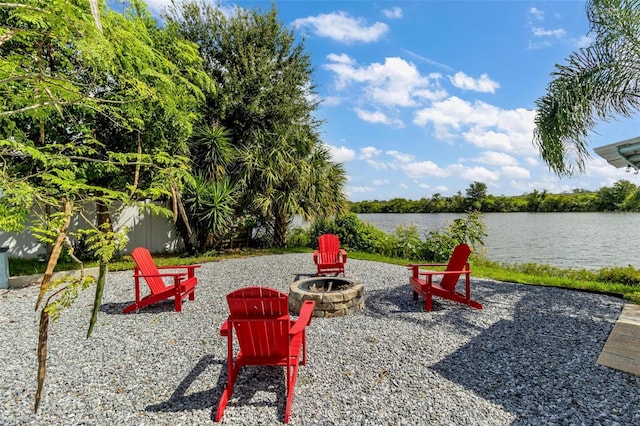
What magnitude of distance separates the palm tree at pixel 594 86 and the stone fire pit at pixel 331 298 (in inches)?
176

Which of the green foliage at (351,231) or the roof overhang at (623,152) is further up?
the roof overhang at (623,152)

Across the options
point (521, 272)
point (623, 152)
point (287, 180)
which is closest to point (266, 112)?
point (287, 180)

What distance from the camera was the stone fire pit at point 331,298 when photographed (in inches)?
178

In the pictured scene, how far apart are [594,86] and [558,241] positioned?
8850 millimetres

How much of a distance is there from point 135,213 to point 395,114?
852 cm

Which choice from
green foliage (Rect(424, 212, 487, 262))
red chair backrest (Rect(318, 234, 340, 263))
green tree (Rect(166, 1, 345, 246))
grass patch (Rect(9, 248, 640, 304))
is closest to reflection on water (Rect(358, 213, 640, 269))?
green foliage (Rect(424, 212, 487, 262))

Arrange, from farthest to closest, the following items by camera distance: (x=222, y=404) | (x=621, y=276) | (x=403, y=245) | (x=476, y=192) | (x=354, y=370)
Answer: (x=476, y=192)
(x=403, y=245)
(x=621, y=276)
(x=354, y=370)
(x=222, y=404)

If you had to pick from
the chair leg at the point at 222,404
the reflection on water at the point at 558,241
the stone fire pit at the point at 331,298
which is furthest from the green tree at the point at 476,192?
the chair leg at the point at 222,404

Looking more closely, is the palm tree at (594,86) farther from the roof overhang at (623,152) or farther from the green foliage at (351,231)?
the green foliage at (351,231)

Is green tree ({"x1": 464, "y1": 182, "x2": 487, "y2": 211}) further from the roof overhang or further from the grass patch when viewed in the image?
the roof overhang

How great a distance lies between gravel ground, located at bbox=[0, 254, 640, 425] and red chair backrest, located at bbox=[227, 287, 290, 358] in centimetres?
37

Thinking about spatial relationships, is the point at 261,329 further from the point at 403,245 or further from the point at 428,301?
the point at 403,245

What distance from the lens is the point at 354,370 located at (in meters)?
3.12

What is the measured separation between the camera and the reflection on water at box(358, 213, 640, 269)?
9.71 m
